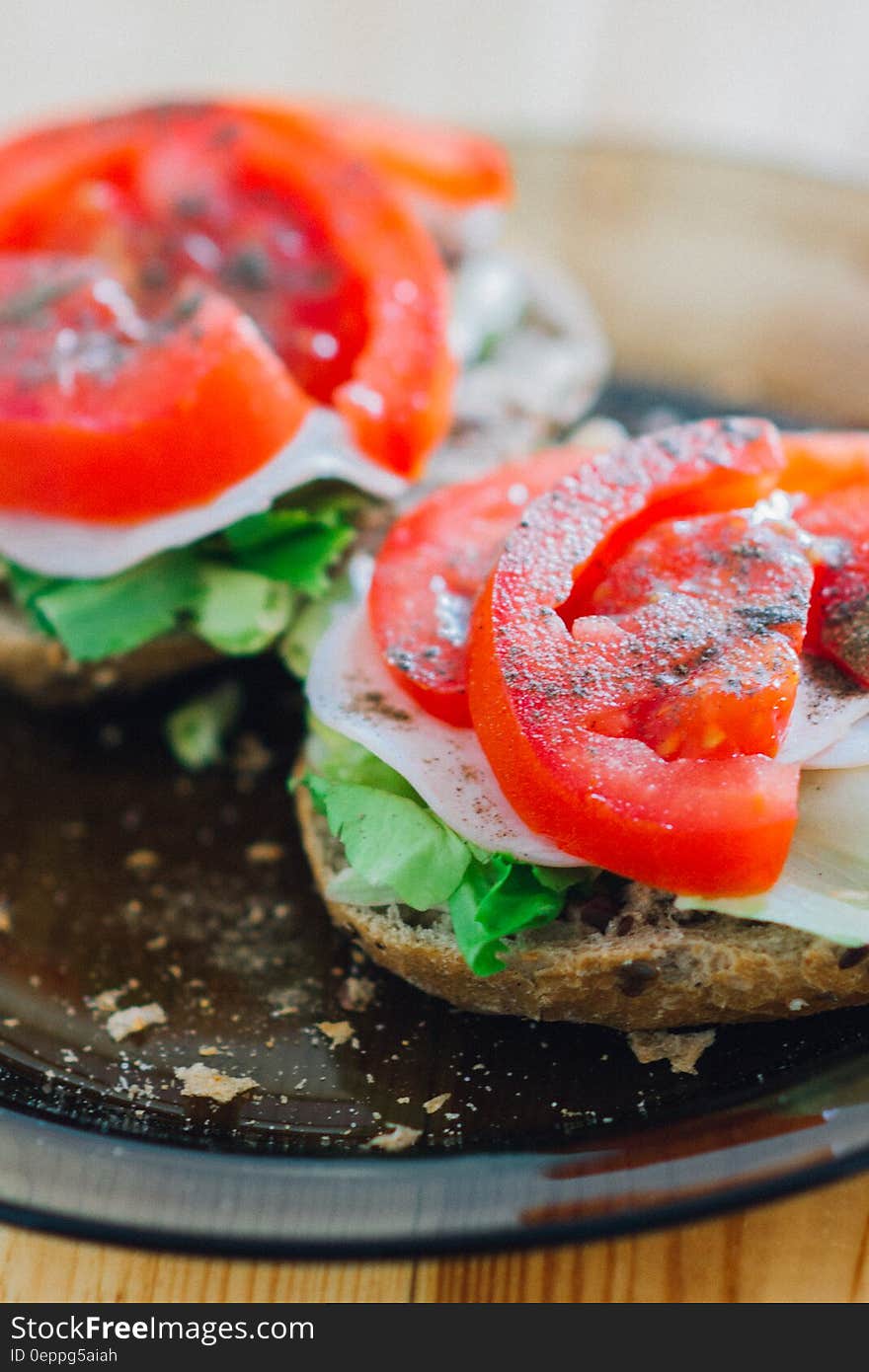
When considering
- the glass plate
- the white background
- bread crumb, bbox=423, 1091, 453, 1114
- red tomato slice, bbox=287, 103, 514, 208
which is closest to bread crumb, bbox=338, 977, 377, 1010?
the glass plate

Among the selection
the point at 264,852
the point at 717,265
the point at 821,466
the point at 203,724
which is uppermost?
the point at 717,265

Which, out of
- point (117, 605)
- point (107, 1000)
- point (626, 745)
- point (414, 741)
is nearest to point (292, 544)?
point (117, 605)

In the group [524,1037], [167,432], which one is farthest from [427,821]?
[167,432]

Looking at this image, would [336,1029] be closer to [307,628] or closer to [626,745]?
[626,745]

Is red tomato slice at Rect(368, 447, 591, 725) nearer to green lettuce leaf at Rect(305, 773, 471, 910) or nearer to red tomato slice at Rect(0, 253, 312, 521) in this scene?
green lettuce leaf at Rect(305, 773, 471, 910)

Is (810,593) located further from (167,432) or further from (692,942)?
(167,432)

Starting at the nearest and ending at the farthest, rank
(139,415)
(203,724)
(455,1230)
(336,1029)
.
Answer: (455,1230) < (336,1029) < (139,415) < (203,724)
